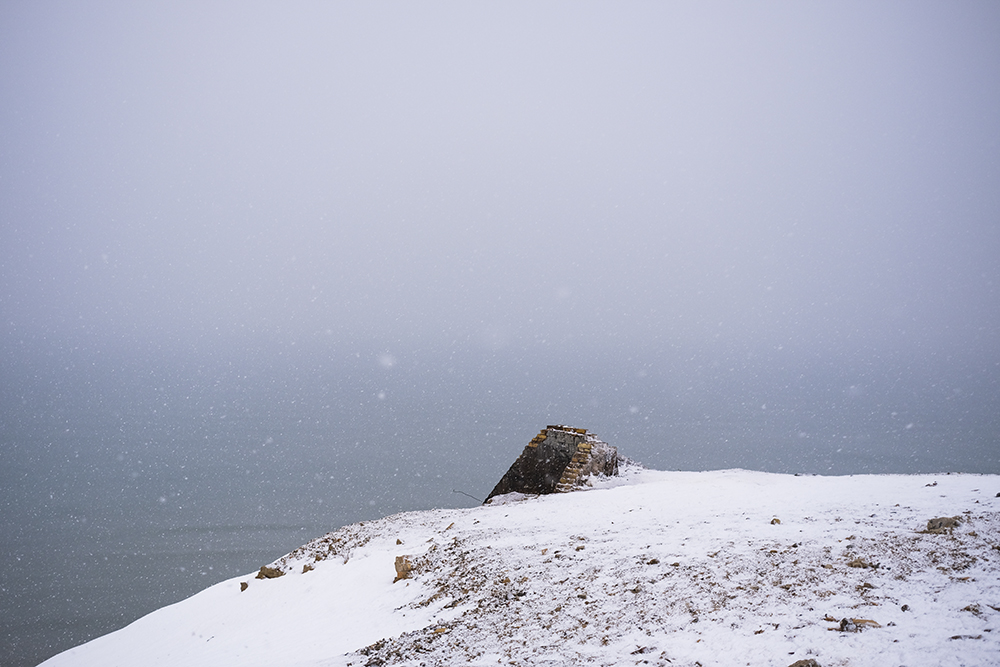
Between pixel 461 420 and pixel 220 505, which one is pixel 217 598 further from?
pixel 461 420

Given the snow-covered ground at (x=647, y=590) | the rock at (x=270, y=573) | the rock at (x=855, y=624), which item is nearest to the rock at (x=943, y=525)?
the snow-covered ground at (x=647, y=590)

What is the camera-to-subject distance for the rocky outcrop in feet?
35.0

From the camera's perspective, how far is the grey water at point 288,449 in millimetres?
26531

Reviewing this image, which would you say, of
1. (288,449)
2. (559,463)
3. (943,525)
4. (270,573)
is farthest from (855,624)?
(288,449)

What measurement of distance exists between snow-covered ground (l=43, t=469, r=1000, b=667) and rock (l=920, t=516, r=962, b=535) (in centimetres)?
8

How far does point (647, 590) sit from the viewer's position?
4559 millimetres

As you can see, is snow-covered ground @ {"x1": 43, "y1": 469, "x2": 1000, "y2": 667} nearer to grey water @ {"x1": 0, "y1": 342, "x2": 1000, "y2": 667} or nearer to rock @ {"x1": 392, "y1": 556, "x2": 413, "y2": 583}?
rock @ {"x1": 392, "y1": 556, "x2": 413, "y2": 583}

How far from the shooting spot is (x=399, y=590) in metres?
6.50

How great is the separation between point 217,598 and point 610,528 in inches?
256

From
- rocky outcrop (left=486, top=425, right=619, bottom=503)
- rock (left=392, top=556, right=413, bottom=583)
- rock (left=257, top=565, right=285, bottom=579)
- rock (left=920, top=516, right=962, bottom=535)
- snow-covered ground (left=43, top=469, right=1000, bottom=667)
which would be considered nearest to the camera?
snow-covered ground (left=43, top=469, right=1000, bottom=667)

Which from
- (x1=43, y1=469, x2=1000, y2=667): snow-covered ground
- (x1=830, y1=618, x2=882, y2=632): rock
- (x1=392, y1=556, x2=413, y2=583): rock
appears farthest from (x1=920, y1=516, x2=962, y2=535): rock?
(x1=392, y1=556, x2=413, y2=583): rock

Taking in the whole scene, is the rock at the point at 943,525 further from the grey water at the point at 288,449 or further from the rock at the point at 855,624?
the grey water at the point at 288,449

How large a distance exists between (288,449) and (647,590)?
6050cm

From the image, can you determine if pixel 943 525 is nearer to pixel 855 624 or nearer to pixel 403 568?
pixel 855 624
